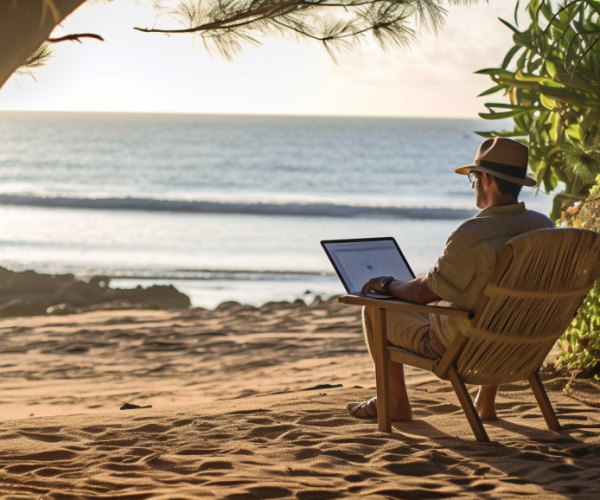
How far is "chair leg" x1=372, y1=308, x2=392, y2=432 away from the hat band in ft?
2.64

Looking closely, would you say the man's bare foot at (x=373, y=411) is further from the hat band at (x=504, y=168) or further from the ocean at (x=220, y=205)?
the ocean at (x=220, y=205)

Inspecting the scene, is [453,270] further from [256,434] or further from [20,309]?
[20,309]

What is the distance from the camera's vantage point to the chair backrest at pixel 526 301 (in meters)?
3.08

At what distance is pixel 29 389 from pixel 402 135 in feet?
193

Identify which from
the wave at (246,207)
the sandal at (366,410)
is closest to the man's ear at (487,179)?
the sandal at (366,410)

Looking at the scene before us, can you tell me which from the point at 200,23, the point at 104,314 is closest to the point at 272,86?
the point at 104,314

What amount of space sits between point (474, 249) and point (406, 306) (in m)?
0.37

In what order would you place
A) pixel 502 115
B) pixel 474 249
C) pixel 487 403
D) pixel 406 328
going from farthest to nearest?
pixel 502 115, pixel 487 403, pixel 406 328, pixel 474 249

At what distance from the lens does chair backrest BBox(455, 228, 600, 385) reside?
3082 mm

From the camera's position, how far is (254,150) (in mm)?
48188

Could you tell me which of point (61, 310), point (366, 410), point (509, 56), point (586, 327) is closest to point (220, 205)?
point (61, 310)

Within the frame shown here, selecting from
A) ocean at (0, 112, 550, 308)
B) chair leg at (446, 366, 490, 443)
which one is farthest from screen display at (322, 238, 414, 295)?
ocean at (0, 112, 550, 308)

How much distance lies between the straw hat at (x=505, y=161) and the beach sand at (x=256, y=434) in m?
1.16

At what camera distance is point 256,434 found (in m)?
3.55
